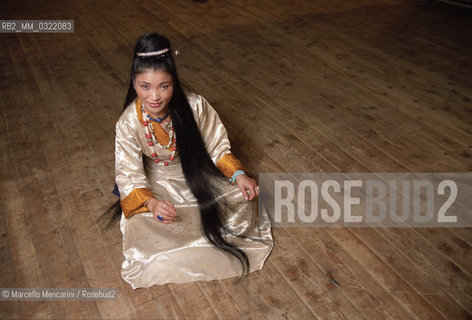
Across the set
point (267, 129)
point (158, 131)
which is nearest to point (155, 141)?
point (158, 131)

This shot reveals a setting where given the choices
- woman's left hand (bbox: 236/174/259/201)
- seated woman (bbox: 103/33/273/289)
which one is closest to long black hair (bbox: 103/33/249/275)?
seated woman (bbox: 103/33/273/289)

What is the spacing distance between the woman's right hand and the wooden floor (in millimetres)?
288

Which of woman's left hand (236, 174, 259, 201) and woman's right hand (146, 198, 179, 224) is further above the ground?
woman's left hand (236, 174, 259, 201)

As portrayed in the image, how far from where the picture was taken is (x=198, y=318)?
4.97 ft

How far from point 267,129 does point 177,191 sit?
3.14ft

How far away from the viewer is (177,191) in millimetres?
1813

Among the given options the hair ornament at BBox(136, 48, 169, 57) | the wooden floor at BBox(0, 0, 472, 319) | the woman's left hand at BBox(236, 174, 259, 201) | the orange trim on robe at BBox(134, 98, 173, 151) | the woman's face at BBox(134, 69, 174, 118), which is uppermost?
the hair ornament at BBox(136, 48, 169, 57)

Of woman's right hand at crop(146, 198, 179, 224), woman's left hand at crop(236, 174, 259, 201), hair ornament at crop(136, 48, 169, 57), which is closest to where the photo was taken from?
hair ornament at crop(136, 48, 169, 57)

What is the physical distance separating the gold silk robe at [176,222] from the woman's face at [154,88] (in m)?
0.15

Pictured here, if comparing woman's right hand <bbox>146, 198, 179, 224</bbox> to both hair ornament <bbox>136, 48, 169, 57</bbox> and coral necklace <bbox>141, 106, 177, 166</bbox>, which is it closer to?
coral necklace <bbox>141, 106, 177, 166</bbox>

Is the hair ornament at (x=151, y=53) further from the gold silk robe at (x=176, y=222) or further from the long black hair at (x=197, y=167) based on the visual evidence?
the gold silk robe at (x=176, y=222)

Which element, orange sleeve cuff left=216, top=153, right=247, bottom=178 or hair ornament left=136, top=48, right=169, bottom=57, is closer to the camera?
hair ornament left=136, top=48, right=169, bottom=57

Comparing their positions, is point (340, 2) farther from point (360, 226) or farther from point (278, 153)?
point (360, 226)

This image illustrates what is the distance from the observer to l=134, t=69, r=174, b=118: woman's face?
1.48 m
